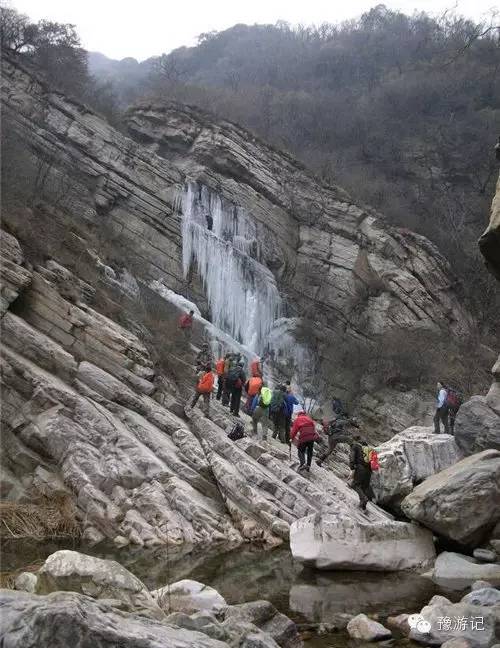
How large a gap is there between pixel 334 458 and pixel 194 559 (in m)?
7.12

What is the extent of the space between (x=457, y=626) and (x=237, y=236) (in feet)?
76.1

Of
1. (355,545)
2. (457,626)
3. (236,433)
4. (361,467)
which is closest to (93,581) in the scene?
(457,626)

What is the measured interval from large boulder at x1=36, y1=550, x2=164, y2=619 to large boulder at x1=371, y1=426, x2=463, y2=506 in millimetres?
6821

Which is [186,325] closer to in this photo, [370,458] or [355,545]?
[370,458]

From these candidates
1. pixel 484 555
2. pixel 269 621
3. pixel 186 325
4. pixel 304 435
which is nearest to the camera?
pixel 269 621

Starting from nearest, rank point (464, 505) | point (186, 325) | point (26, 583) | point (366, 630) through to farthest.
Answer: point (26, 583) < point (366, 630) < point (464, 505) < point (186, 325)

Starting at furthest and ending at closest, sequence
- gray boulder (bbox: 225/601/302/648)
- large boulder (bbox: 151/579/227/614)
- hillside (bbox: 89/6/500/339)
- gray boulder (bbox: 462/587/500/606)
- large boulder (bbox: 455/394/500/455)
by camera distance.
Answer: hillside (bbox: 89/6/500/339) < large boulder (bbox: 455/394/500/455) < gray boulder (bbox: 462/587/500/606) < large boulder (bbox: 151/579/227/614) < gray boulder (bbox: 225/601/302/648)

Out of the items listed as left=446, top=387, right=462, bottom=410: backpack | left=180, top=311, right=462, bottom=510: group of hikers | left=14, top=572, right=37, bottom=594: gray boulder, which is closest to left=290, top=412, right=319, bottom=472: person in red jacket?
left=180, top=311, right=462, bottom=510: group of hikers

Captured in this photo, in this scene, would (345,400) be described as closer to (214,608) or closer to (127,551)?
(127,551)

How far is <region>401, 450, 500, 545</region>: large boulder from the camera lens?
848 centimetres

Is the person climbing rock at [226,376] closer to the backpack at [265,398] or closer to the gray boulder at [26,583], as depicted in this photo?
the backpack at [265,398]

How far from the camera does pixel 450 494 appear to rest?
8719 mm

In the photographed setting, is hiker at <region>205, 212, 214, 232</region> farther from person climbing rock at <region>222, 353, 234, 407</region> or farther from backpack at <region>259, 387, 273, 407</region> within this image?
backpack at <region>259, 387, 273, 407</region>

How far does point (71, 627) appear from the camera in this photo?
303cm
